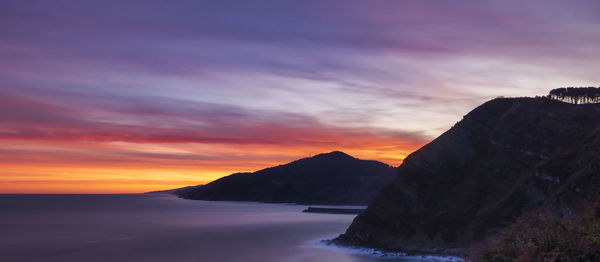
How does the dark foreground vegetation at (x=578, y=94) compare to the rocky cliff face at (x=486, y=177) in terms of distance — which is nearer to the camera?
the rocky cliff face at (x=486, y=177)

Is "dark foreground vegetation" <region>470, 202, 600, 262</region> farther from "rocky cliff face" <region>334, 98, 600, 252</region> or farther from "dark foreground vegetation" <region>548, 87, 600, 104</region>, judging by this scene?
"dark foreground vegetation" <region>548, 87, 600, 104</region>

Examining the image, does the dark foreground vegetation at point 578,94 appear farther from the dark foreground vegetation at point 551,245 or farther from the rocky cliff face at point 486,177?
the dark foreground vegetation at point 551,245

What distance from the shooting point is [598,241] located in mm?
10766

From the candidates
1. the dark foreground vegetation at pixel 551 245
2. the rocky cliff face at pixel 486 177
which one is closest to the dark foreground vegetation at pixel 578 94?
the rocky cliff face at pixel 486 177

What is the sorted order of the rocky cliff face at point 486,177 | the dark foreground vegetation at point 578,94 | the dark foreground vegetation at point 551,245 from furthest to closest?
1. the dark foreground vegetation at point 578,94
2. the rocky cliff face at point 486,177
3. the dark foreground vegetation at point 551,245

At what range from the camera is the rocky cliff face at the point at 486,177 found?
192 ft

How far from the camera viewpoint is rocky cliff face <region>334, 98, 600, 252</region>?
5838 centimetres

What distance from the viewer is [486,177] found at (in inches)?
2630

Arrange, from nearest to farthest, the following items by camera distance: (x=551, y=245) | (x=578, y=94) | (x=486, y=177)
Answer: (x=551, y=245), (x=486, y=177), (x=578, y=94)

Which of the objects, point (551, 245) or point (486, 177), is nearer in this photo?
point (551, 245)

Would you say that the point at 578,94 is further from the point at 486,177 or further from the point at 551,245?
the point at 551,245

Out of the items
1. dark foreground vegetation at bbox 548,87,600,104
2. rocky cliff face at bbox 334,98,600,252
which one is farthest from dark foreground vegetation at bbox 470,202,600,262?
dark foreground vegetation at bbox 548,87,600,104

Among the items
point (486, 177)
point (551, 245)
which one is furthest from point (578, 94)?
point (551, 245)

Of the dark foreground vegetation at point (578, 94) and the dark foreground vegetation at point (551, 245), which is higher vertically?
the dark foreground vegetation at point (578, 94)
